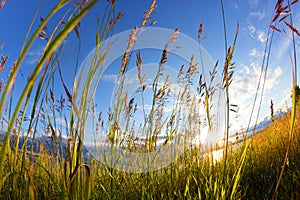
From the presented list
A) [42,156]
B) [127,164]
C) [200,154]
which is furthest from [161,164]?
[42,156]

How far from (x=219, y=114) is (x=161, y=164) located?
35.0 inches

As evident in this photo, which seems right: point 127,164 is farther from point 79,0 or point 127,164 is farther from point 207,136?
point 79,0

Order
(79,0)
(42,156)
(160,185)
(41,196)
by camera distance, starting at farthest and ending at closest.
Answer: (42,156), (41,196), (160,185), (79,0)

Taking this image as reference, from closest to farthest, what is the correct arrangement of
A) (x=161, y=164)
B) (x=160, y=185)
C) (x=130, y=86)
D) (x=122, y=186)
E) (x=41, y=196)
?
(x=122, y=186) < (x=160, y=185) < (x=41, y=196) < (x=161, y=164) < (x=130, y=86)

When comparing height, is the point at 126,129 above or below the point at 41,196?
above

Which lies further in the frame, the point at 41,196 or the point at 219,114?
the point at 219,114

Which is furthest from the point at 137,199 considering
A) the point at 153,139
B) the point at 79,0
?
the point at 79,0

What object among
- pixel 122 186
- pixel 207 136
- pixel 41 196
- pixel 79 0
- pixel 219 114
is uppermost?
pixel 79 0

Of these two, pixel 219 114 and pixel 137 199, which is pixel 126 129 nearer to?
pixel 137 199

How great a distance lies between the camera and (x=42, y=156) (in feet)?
11.1

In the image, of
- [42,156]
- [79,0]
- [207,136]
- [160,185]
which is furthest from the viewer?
[42,156]

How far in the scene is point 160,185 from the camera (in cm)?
219

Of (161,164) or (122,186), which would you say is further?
(161,164)

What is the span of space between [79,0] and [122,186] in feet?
4.63
